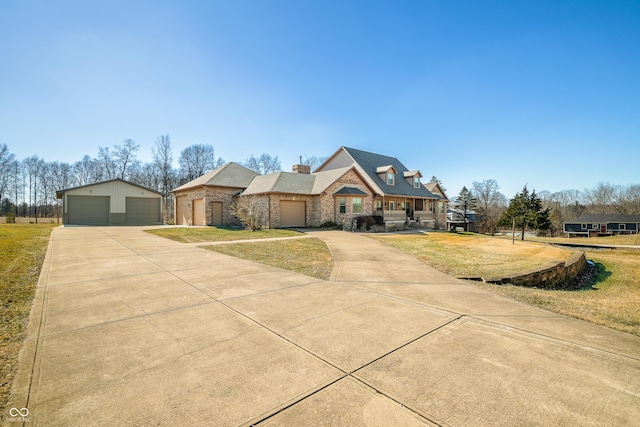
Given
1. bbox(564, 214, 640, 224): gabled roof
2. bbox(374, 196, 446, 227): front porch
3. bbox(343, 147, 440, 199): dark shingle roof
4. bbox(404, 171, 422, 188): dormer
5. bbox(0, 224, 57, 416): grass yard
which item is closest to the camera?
bbox(0, 224, 57, 416): grass yard

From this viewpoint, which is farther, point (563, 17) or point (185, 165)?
point (185, 165)

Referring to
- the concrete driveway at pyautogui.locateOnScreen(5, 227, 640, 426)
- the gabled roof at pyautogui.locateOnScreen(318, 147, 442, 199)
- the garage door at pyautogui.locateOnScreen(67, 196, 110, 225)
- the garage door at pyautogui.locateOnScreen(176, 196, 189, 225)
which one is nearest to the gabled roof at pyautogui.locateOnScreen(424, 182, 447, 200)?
the gabled roof at pyautogui.locateOnScreen(318, 147, 442, 199)

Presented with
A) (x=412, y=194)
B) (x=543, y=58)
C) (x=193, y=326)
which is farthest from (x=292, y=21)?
(x=412, y=194)

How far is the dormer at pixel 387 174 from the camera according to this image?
28.9 meters

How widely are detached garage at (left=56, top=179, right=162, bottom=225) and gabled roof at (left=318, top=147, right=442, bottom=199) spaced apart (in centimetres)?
1869

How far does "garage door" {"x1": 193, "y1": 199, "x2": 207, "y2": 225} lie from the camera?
24.7m

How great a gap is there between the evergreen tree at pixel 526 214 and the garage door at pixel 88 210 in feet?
136

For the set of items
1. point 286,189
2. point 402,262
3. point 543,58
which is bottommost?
point 402,262

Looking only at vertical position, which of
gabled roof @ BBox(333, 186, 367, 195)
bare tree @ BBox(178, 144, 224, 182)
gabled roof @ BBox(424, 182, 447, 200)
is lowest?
gabled roof @ BBox(333, 186, 367, 195)

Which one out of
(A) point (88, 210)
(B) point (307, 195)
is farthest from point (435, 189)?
(A) point (88, 210)

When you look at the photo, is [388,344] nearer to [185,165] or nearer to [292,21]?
[292,21]

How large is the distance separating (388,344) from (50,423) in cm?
322

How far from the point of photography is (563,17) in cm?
1052

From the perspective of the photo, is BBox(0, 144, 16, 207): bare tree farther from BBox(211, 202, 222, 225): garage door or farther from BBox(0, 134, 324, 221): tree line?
BBox(211, 202, 222, 225): garage door
